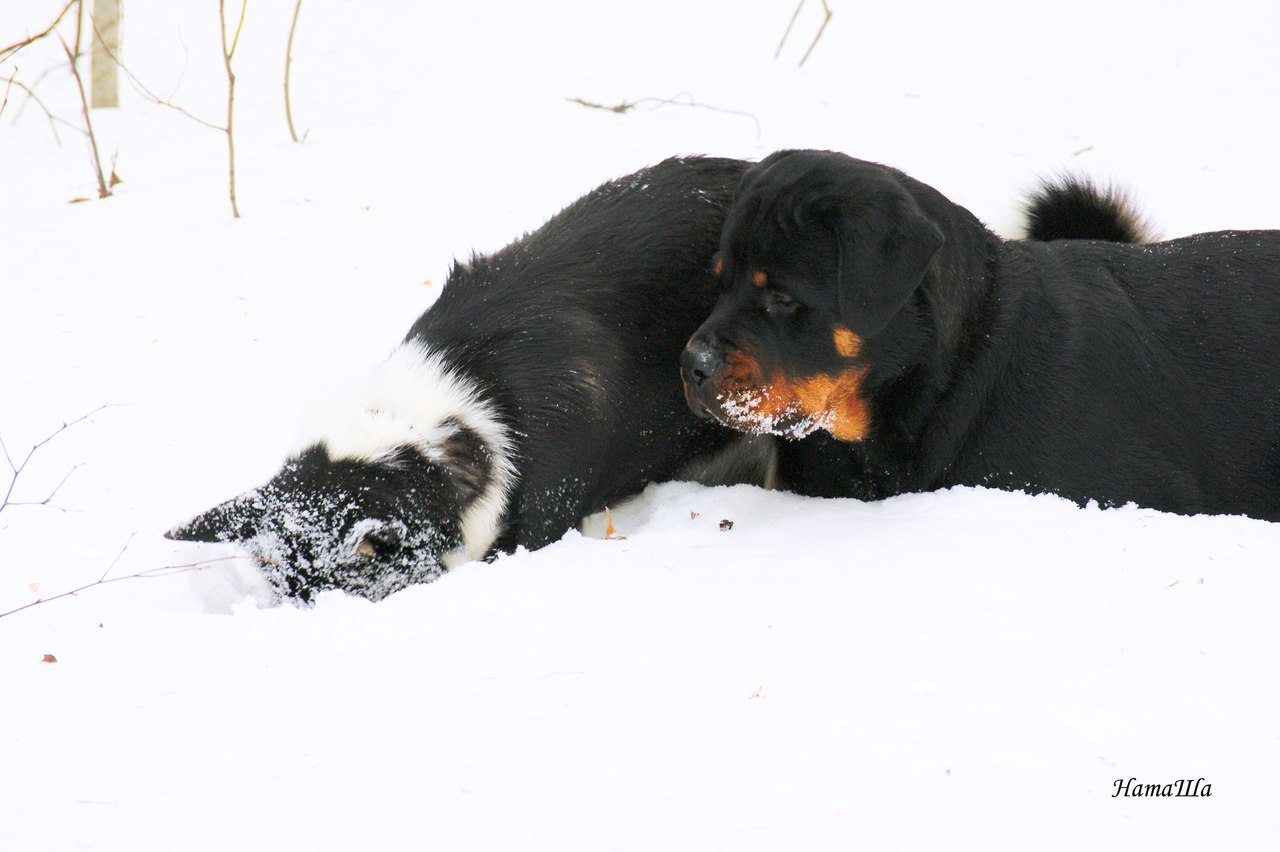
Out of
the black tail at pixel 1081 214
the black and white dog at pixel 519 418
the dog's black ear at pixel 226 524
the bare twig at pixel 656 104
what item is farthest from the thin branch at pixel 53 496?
the bare twig at pixel 656 104

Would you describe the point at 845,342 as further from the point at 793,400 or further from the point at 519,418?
the point at 519,418

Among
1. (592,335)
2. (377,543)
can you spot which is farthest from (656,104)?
(377,543)

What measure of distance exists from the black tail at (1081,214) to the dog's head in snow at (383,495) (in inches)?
116

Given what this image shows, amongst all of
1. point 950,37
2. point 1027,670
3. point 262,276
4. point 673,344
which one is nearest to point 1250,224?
point 950,37

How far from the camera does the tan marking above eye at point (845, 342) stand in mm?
3982

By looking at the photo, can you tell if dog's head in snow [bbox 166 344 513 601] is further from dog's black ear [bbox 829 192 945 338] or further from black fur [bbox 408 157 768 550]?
dog's black ear [bbox 829 192 945 338]

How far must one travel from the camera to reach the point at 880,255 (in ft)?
12.6

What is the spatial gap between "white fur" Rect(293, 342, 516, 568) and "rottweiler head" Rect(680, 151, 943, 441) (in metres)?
0.74

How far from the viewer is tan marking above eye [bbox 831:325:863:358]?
3982mm

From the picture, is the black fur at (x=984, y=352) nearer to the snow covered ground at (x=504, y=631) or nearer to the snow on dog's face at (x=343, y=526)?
the snow covered ground at (x=504, y=631)

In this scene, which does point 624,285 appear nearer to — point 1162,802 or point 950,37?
point 1162,802

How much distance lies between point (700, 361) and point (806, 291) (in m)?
0.43

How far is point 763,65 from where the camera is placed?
29.7 feet

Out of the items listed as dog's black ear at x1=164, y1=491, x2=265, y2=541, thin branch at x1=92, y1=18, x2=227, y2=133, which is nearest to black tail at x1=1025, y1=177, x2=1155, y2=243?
dog's black ear at x1=164, y1=491, x2=265, y2=541
